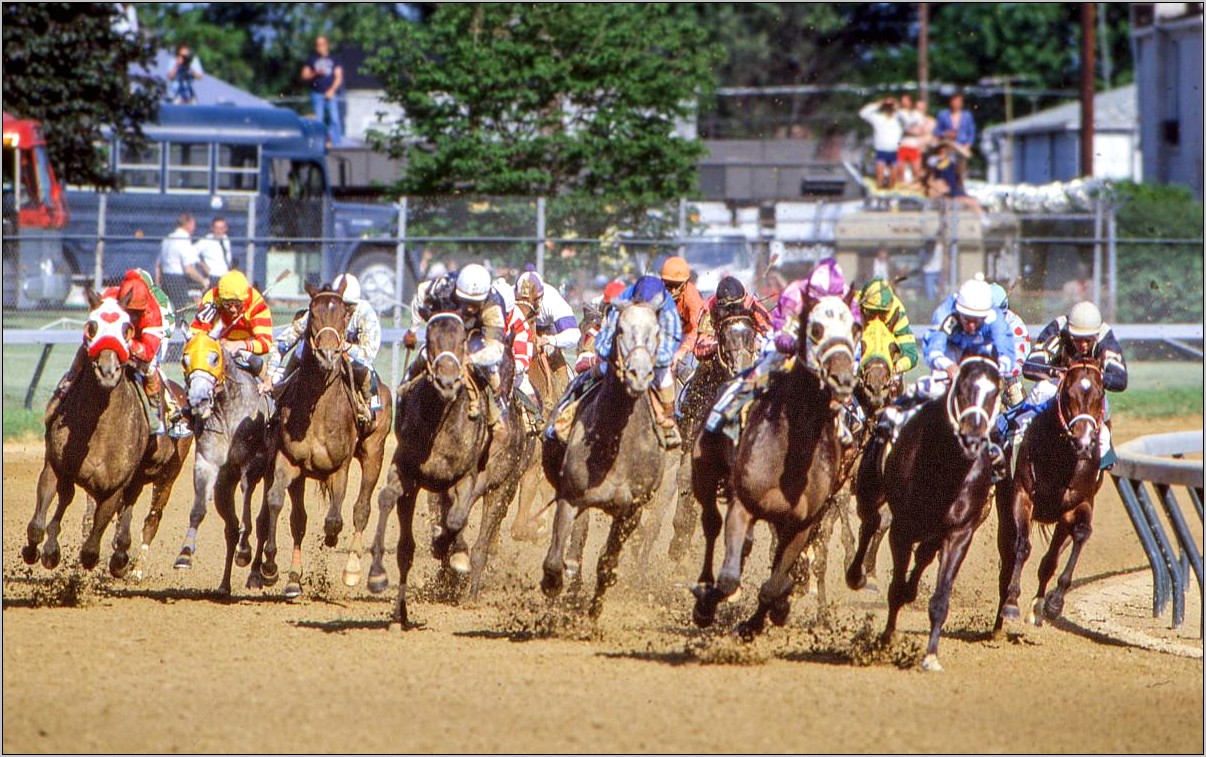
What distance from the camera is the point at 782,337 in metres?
9.41

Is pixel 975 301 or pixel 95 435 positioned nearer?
pixel 975 301

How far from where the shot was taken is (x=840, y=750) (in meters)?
7.10

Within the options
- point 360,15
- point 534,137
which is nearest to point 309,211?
point 534,137

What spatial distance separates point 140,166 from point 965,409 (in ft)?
68.0

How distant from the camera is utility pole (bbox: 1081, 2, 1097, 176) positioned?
36.7 m

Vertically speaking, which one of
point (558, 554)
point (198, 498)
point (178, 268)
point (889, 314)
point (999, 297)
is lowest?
point (558, 554)

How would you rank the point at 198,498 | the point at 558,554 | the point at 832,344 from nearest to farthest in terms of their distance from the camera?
the point at 832,344 < the point at 558,554 < the point at 198,498

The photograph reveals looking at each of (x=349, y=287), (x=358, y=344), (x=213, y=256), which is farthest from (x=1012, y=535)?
(x=213, y=256)

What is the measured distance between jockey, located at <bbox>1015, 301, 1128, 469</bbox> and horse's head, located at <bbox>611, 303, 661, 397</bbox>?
9.22 feet

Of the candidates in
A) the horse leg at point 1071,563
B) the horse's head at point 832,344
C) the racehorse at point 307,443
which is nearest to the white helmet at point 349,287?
the racehorse at point 307,443

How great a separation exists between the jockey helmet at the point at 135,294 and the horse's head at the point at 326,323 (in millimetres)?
1067

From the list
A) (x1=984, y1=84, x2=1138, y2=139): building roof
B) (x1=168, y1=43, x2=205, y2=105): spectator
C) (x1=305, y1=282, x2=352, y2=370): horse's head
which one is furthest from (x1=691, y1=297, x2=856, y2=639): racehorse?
(x1=984, y1=84, x2=1138, y2=139): building roof

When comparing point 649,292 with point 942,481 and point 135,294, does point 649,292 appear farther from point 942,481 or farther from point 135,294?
point 135,294

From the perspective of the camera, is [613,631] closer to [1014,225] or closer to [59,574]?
[59,574]
